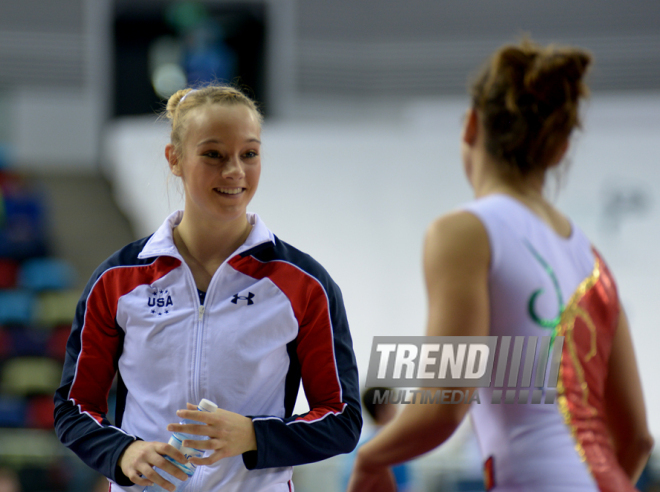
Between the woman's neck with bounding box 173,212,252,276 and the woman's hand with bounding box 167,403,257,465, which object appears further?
the woman's neck with bounding box 173,212,252,276

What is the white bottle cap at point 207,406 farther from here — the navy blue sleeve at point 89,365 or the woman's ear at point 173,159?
the woman's ear at point 173,159

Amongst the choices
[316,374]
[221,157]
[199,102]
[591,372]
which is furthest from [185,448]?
[591,372]

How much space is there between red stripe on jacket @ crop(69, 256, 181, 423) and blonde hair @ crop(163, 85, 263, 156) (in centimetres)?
25

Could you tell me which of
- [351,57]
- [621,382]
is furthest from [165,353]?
→ [351,57]

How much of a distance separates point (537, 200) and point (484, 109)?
8.5 inches

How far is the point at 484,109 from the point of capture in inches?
57.8

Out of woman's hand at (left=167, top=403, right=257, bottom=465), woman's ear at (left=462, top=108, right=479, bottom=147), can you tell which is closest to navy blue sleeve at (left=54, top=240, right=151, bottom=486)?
woman's hand at (left=167, top=403, right=257, bottom=465)

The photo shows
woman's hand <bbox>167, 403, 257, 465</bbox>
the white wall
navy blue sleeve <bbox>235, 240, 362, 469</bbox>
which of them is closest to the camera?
woman's hand <bbox>167, 403, 257, 465</bbox>

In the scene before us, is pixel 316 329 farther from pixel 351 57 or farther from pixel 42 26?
pixel 42 26

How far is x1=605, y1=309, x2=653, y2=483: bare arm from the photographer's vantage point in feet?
4.99

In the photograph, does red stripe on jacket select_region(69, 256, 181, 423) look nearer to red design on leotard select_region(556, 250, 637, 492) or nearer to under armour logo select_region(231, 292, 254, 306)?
under armour logo select_region(231, 292, 254, 306)

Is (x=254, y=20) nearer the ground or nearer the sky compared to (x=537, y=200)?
nearer the sky

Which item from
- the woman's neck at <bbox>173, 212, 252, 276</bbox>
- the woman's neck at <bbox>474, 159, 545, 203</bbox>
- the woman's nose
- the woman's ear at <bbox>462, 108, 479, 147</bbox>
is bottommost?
the woman's neck at <bbox>173, 212, 252, 276</bbox>

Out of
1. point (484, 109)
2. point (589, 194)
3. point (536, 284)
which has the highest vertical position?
point (484, 109)
